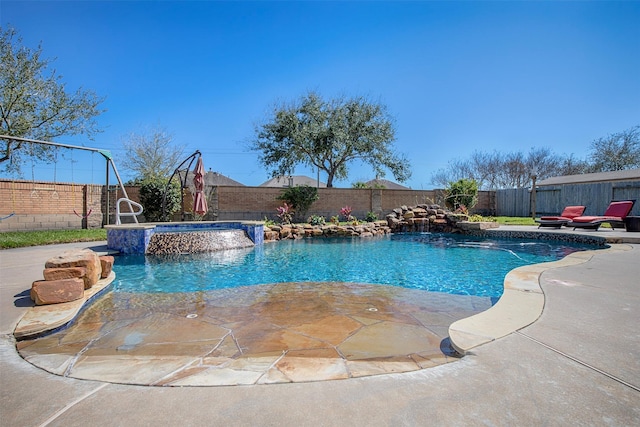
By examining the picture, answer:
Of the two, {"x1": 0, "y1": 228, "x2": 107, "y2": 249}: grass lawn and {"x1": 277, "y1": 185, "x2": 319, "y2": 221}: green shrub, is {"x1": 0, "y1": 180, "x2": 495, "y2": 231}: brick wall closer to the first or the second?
{"x1": 277, "y1": 185, "x2": 319, "y2": 221}: green shrub

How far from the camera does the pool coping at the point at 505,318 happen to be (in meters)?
2.28

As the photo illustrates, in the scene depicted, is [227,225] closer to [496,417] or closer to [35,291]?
[35,291]

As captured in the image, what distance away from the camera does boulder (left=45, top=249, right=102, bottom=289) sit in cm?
370

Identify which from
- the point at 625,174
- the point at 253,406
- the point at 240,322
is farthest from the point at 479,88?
the point at 253,406

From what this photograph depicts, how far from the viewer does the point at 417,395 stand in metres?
1.61

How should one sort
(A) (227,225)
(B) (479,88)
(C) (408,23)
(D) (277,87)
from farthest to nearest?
(D) (277,87) < (B) (479,88) < (A) (227,225) < (C) (408,23)

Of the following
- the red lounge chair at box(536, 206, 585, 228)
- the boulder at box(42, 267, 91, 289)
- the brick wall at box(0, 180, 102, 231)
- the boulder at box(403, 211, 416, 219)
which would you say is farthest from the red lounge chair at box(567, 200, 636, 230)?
the brick wall at box(0, 180, 102, 231)

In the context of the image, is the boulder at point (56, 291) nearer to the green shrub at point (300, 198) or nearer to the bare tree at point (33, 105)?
the bare tree at point (33, 105)

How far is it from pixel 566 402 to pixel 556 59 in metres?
12.1

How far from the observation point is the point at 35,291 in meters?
3.32

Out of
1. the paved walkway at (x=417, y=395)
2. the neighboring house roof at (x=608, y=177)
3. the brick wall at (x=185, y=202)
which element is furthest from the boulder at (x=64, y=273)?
the neighboring house roof at (x=608, y=177)

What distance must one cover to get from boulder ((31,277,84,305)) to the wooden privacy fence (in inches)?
815

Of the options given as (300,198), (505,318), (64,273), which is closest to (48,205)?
(300,198)

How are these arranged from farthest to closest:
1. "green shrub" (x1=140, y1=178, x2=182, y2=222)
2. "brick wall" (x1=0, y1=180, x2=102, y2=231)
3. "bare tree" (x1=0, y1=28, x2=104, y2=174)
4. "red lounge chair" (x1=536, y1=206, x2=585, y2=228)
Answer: "green shrub" (x1=140, y1=178, x2=182, y2=222)
"bare tree" (x1=0, y1=28, x2=104, y2=174)
"red lounge chair" (x1=536, y1=206, x2=585, y2=228)
"brick wall" (x1=0, y1=180, x2=102, y2=231)
